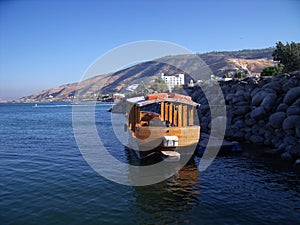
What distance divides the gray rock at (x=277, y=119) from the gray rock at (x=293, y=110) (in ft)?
1.73

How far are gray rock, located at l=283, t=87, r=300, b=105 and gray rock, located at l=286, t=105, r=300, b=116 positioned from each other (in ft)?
4.44

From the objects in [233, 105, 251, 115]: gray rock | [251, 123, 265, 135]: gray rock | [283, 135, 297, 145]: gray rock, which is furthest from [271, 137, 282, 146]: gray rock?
[233, 105, 251, 115]: gray rock

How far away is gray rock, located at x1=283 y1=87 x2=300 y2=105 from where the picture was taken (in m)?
23.0

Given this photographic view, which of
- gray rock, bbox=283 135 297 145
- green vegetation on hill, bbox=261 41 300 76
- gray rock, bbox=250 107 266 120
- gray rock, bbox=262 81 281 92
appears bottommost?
gray rock, bbox=283 135 297 145

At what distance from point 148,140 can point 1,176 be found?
909cm

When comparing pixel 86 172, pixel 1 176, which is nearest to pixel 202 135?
pixel 86 172

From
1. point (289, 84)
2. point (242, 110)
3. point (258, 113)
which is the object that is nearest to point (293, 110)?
point (258, 113)

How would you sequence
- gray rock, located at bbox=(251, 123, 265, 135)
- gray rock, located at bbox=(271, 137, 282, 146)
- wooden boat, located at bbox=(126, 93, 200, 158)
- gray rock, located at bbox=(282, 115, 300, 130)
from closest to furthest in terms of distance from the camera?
wooden boat, located at bbox=(126, 93, 200, 158) → gray rock, located at bbox=(282, 115, 300, 130) → gray rock, located at bbox=(271, 137, 282, 146) → gray rock, located at bbox=(251, 123, 265, 135)

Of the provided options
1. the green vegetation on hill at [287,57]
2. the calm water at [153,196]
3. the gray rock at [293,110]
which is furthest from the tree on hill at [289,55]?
the calm water at [153,196]

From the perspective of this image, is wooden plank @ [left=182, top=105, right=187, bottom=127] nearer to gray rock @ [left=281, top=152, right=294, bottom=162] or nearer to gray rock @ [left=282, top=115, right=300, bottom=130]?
gray rock @ [left=281, top=152, right=294, bottom=162]

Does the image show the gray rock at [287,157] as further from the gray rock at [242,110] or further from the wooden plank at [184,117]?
the gray rock at [242,110]

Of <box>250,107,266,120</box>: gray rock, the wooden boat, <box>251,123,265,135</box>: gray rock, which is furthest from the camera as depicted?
<box>250,107,266,120</box>: gray rock

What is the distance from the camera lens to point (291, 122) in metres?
20.4

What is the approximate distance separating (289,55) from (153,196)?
47111 mm
